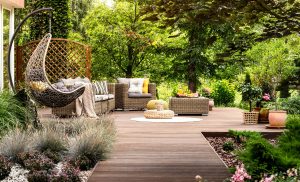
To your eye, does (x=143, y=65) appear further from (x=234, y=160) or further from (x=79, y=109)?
(x=234, y=160)

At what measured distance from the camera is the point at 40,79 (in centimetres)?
820

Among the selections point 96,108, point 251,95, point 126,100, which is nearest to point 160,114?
point 96,108

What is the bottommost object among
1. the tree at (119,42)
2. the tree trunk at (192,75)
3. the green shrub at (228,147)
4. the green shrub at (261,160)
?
the green shrub at (228,147)

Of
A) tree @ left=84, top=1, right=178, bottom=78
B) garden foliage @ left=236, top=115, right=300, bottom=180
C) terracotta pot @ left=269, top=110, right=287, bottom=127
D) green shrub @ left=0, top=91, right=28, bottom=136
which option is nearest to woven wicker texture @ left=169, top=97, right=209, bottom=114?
terracotta pot @ left=269, top=110, right=287, bottom=127

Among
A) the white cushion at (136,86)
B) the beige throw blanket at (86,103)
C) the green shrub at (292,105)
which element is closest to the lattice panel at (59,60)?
the white cushion at (136,86)

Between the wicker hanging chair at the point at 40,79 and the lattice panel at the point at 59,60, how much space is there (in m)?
4.03

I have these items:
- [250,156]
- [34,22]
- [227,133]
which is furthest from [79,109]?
[250,156]

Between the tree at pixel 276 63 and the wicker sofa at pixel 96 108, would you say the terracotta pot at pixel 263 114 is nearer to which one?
the wicker sofa at pixel 96 108

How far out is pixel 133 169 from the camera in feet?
15.3

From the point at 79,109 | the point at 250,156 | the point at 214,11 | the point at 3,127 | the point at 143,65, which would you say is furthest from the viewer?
the point at 143,65

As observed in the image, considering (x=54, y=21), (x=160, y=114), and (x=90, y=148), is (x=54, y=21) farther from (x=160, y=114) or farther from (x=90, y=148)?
(x=90, y=148)

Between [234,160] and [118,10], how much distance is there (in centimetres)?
1150

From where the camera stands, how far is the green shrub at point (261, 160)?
3.70 metres

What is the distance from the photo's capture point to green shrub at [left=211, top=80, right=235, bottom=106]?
15.6 metres
